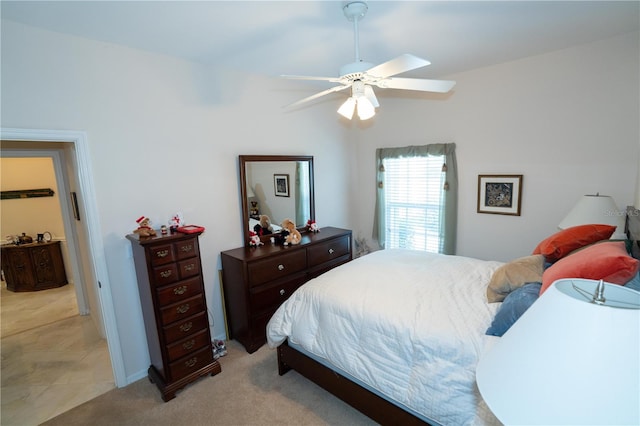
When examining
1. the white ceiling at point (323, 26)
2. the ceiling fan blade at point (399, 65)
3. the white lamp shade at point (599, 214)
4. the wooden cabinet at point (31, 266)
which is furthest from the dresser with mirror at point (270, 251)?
the wooden cabinet at point (31, 266)

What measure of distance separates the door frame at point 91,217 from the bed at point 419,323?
130 cm

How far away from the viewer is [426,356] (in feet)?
5.04

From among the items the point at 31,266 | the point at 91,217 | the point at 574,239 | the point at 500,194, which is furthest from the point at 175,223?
the point at 31,266

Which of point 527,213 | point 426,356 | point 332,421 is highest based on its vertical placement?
point 527,213

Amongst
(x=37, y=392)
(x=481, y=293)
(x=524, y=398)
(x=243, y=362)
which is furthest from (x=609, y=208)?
(x=37, y=392)

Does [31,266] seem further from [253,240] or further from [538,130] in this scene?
[538,130]

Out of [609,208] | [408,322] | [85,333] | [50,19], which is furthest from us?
[85,333]

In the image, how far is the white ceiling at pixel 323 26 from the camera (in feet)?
5.75

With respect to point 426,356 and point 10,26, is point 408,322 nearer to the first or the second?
point 426,356

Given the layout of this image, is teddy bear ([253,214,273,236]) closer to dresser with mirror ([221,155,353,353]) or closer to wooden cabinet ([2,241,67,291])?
dresser with mirror ([221,155,353,353])

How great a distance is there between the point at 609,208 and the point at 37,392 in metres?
4.84

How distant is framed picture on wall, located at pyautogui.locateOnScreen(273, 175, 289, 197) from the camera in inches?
131

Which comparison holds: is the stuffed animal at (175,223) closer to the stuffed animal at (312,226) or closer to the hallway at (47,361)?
the hallway at (47,361)

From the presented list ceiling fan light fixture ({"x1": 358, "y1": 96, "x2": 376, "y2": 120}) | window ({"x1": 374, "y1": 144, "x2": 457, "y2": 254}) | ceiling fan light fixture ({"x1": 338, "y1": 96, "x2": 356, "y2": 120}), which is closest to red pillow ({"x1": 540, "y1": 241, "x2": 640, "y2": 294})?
ceiling fan light fixture ({"x1": 358, "y1": 96, "x2": 376, "y2": 120})
